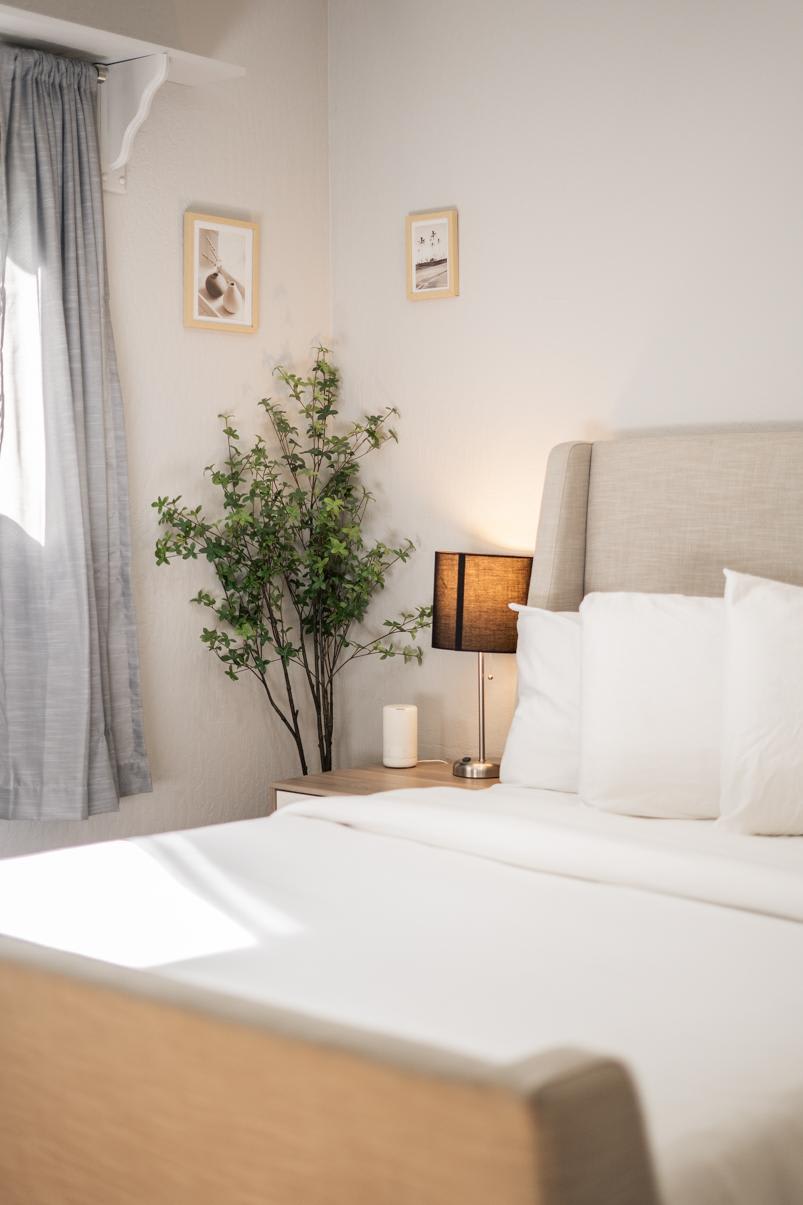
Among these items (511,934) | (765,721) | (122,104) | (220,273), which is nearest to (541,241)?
(220,273)

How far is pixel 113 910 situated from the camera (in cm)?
193

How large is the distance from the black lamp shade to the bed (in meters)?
0.33

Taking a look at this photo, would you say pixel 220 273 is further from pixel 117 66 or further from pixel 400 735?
pixel 400 735

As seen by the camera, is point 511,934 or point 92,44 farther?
point 92,44

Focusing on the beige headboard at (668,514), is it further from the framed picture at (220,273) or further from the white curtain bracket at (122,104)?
the white curtain bracket at (122,104)

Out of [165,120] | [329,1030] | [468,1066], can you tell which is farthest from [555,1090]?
[165,120]

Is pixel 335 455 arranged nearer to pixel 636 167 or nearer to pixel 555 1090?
pixel 636 167

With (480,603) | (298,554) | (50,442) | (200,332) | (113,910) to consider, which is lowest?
(113,910)

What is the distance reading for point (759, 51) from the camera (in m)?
3.05

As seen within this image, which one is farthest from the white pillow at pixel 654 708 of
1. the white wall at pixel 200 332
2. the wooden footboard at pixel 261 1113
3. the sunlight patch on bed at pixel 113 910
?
the wooden footboard at pixel 261 1113

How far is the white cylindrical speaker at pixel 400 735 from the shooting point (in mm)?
3568

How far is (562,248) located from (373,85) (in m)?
0.89

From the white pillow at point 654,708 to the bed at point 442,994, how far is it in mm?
76

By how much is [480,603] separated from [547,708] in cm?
51
